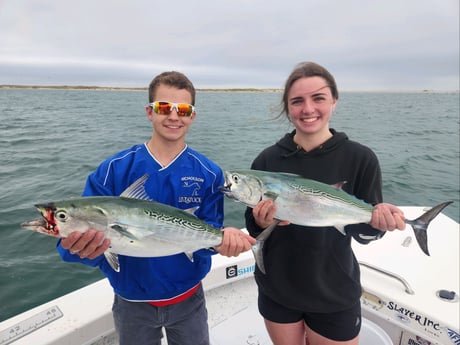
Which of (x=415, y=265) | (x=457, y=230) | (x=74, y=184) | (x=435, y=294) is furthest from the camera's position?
(x=74, y=184)

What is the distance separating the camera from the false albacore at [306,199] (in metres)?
2.49

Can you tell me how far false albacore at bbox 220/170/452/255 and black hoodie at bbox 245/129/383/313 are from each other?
155 millimetres

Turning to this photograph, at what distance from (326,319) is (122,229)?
1800 millimetres

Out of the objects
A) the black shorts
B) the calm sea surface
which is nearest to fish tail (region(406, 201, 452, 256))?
the black shorts

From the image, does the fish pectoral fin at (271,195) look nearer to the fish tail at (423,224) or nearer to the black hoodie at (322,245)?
the black hoodie at (322,245)

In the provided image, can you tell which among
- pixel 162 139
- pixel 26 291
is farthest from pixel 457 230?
pixel 26 291

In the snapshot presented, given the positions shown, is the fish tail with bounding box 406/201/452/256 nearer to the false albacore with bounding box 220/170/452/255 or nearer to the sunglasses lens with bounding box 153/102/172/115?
the false albacore with bounding box 220/170/452/255

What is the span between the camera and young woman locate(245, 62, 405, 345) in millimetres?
2500

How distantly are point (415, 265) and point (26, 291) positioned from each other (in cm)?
615

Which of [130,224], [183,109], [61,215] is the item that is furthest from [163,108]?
[61,215]

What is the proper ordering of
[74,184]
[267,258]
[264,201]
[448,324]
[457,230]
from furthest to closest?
1. [74,184]
2. [457,230]
3. [448,324]
4. [267,258]
5. [264,201]

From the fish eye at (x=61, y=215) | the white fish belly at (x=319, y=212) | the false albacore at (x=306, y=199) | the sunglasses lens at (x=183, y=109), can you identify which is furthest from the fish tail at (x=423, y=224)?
the fish eye at (x=61, y=215)

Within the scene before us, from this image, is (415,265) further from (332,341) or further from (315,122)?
(315,122)

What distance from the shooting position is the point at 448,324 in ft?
10.2
